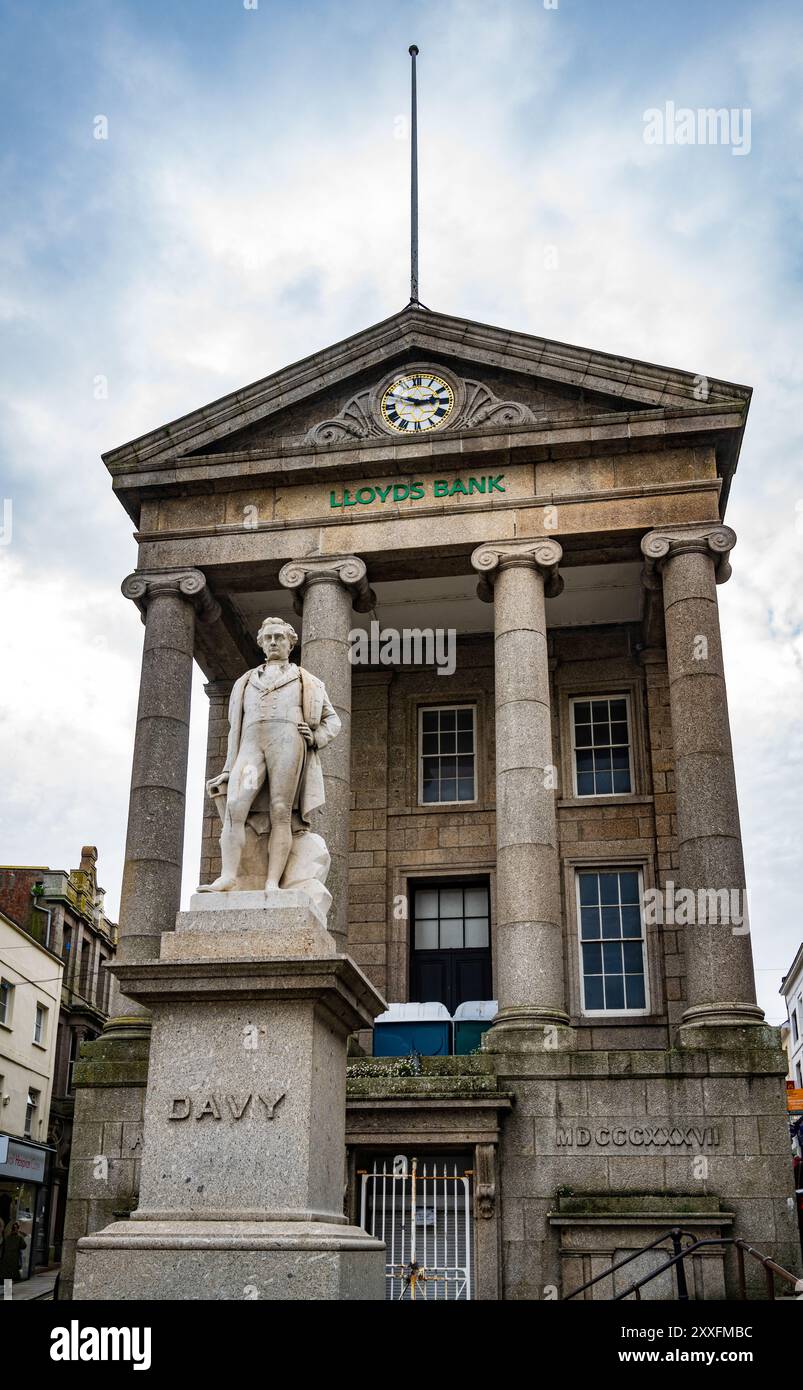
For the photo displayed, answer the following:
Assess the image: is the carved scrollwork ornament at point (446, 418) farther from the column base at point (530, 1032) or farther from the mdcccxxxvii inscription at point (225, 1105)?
the mdcccxxxvii inscription at point (225, 1105)

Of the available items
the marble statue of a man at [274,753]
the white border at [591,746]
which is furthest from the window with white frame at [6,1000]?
the marble statue of a man at [274,753]

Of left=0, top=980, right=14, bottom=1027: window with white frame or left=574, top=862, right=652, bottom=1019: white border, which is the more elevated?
left=0, top=980, right=14, bottom=1027: window with white frame

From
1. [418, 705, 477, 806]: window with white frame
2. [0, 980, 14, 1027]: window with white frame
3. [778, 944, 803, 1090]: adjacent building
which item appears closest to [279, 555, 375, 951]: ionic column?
[418, 705, 477, 806]: window with white frame

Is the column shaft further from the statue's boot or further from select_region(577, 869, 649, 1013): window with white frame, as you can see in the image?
the statue's boot

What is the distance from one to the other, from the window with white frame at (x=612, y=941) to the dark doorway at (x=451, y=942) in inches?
81.0

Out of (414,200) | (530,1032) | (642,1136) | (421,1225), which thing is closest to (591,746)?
(530,1032)

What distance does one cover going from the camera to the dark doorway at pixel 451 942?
25.9m

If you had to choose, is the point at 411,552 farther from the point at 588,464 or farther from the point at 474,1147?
the point at 474,1147


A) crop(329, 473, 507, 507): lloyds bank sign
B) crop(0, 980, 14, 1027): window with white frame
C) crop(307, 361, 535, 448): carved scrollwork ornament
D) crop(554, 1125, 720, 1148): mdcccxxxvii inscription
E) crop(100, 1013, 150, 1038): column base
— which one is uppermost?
crop(307, 361, 535, 448): carved scrollwork ornament

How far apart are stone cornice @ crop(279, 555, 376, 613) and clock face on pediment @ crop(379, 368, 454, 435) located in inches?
102

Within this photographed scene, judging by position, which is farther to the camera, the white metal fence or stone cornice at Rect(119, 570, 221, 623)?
stone cornice at Rect(119, 570, 221, 623)

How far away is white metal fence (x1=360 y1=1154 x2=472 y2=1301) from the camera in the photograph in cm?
1686

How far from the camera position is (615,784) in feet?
86.4
